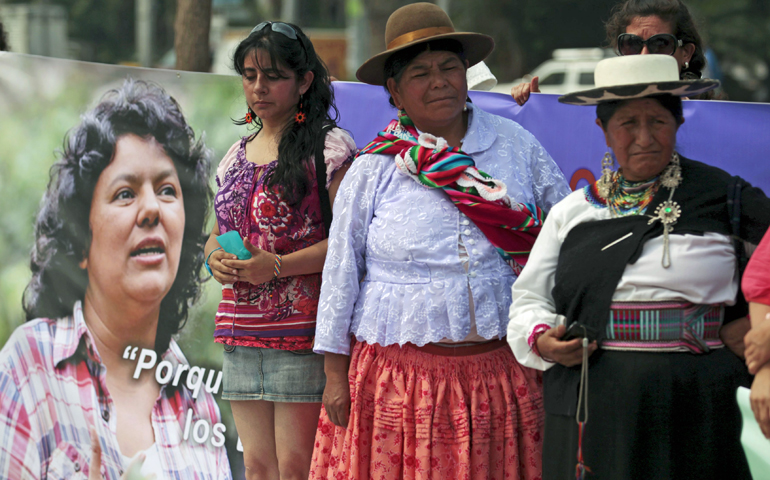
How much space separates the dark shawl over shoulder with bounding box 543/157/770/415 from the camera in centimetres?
211

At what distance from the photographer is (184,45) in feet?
15.3

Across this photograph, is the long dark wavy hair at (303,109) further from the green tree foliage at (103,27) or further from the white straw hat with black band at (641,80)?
the green tree foliage at (103,27)

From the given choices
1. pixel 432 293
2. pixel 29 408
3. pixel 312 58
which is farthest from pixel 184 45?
pixel 432 293

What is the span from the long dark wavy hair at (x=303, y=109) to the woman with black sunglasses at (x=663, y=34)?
1196mm

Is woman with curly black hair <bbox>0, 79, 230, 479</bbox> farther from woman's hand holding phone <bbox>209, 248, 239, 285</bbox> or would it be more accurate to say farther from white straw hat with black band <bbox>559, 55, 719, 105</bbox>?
white straw hat with black band <bbox>559, 55, 719, 105</bbox>

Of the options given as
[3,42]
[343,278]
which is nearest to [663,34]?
[343,278]

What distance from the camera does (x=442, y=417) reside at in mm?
2553

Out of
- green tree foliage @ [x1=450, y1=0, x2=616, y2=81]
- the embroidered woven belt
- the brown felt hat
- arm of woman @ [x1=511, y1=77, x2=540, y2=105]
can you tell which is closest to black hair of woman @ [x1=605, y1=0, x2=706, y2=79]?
arm of woman @ [x1=511, y1=77, x2=540, y2=105]

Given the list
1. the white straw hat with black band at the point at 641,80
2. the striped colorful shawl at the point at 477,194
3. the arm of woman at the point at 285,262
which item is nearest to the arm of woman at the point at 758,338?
the white straw hat with black band at the point at 641,80

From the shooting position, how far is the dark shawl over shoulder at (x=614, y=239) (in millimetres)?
2111

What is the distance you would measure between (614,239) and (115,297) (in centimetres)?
270

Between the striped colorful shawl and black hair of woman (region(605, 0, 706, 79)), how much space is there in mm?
951

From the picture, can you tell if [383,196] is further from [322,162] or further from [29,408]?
[29,408]

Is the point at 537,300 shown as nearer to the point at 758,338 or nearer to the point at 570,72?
the point at 758,338
